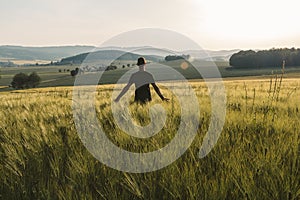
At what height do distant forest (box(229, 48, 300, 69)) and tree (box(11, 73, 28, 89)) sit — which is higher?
distant forest (box(229, 48, 300, 69))

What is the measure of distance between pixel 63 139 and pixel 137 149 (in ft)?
2.81

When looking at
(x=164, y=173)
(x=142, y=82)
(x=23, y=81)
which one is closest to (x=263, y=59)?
(x=23, y=81)

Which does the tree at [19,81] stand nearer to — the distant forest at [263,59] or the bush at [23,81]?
the bush at [23,81]

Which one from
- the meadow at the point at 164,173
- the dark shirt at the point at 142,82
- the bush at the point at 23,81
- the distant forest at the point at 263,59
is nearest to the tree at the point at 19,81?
the bush at the point at 23,81

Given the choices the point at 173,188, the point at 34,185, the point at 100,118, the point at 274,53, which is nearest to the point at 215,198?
the point at 173,188

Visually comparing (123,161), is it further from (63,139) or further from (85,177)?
(63,139)

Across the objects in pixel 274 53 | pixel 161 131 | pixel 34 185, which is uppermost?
pixel 274 53

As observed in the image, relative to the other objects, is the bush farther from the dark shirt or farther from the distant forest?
the dark shirt

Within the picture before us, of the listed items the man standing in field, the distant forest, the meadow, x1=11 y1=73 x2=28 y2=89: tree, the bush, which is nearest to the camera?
the meadow

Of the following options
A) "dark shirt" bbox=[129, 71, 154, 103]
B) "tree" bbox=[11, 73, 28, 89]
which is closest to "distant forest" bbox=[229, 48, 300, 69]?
"tree" bbox=[11, 73, 28, 89]

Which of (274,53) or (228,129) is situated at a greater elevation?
(274,53)

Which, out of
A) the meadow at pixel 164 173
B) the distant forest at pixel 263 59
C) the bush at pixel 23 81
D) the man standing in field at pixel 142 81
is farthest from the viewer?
the distant forest at pixel 263 59

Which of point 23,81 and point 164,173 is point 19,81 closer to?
point 23,81

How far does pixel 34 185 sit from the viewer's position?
1796mm
